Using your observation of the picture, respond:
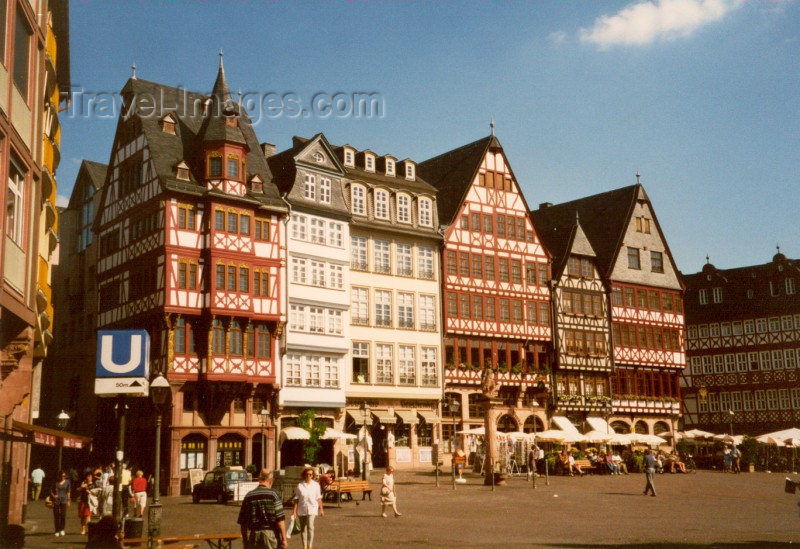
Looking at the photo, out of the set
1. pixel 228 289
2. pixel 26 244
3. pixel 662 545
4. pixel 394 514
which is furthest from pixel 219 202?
pixel 662 545

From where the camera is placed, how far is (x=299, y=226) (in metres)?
46.1

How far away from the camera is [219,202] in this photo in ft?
139

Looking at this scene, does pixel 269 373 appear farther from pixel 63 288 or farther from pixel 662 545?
pixel 662 545

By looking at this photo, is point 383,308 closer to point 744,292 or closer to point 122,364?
point 122,364

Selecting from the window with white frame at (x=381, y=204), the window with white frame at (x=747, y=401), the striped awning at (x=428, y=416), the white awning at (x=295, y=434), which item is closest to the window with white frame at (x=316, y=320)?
the white awning at (x=295, y=434)

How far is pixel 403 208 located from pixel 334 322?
8196mm

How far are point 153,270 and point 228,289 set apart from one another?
3.34 metres

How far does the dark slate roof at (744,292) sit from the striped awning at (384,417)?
35219mm

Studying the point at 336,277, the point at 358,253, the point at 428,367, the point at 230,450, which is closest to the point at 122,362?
the point at 230,450

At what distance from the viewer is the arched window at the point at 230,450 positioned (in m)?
41.8

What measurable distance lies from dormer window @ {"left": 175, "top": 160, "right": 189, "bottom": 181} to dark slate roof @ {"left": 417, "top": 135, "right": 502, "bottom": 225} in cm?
1605

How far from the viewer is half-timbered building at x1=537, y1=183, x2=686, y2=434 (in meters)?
59.7

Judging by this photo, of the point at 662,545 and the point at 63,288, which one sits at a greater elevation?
the point at 63,288

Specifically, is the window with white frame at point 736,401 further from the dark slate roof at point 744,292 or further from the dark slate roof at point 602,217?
the dark slate roof at point 602,217
